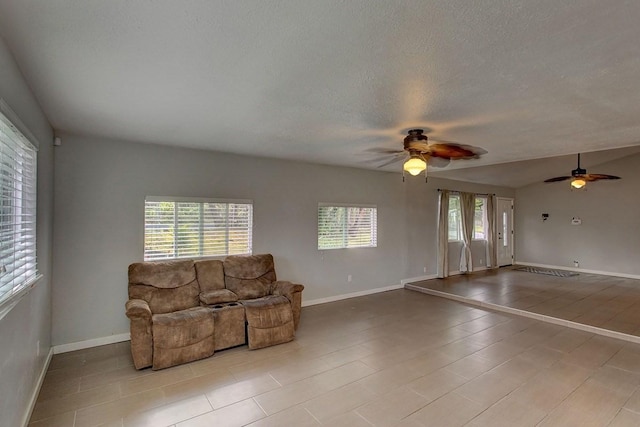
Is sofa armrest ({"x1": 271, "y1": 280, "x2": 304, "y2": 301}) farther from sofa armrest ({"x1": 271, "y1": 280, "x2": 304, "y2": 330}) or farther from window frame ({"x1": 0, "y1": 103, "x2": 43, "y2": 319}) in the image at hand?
window frame ({"x1": 0, "y1": 103, "x2": 43, "y2": 319})

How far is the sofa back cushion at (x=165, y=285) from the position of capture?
376 cm

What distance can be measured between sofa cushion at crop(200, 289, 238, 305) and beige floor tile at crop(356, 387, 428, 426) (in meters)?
2.13

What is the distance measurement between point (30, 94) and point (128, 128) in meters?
1.00

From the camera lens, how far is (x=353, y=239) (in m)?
6.16

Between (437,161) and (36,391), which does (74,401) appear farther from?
(437,161)

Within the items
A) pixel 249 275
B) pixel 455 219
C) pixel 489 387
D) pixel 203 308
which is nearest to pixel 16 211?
pixel 203 308

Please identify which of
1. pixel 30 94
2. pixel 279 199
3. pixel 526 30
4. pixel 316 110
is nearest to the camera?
pixel 526 30

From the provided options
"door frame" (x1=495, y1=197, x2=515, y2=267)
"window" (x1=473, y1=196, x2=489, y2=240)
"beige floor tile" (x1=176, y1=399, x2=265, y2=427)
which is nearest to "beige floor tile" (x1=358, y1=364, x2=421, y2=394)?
"beige floor tile" (x1=176, y1=399, x2=265, y2=427)

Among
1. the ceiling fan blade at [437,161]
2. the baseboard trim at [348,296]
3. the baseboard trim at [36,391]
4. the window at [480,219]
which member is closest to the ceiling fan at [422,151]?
the ceiling fan blade at [437,161]

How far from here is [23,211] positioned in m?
2.52

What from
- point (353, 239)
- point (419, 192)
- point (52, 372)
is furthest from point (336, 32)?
point (419, 192)

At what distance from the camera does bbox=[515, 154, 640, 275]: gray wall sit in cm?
788

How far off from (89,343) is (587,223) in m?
11.1

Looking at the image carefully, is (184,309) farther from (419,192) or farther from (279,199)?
(419,192)
